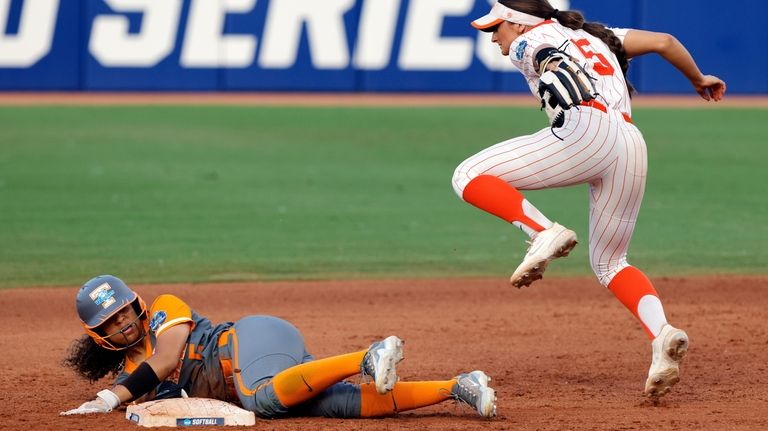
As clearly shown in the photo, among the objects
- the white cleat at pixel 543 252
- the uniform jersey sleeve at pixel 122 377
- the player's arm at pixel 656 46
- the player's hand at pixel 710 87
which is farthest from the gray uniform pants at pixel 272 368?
the player's hand at pixel 710 87

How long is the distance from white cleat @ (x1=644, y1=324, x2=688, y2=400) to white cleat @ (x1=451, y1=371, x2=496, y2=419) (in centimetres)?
75

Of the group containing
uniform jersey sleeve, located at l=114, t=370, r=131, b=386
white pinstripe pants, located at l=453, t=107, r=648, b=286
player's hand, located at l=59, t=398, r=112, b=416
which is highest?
white pinstripe pants, located at l=453, t=107, r=648, b=286

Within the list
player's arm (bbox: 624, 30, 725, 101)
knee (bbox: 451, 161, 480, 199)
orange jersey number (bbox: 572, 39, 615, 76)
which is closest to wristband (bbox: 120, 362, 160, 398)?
knee (bbox: 451, 161, 480, 199)

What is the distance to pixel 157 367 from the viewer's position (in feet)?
17.0

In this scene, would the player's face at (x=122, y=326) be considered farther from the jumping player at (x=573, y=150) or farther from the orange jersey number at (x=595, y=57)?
the orange jersey number at (x=595, y=57)

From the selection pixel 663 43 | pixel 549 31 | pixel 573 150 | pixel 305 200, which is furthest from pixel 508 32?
pixel 305 200

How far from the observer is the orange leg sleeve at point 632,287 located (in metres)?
5.62

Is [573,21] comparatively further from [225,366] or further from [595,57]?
[225,366]

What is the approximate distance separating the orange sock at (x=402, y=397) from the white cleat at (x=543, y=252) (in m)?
0.56

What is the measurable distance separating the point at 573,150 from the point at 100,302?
213cm

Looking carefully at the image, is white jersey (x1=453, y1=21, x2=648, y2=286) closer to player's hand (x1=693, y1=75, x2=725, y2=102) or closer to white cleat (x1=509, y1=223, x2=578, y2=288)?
white cleat (x1=509, y1=223, x2=578, y2=288)

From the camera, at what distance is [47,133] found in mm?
17297

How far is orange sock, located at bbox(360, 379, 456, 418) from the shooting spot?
17.2 ft

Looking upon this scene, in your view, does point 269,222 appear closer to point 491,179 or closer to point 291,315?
point 291,315
